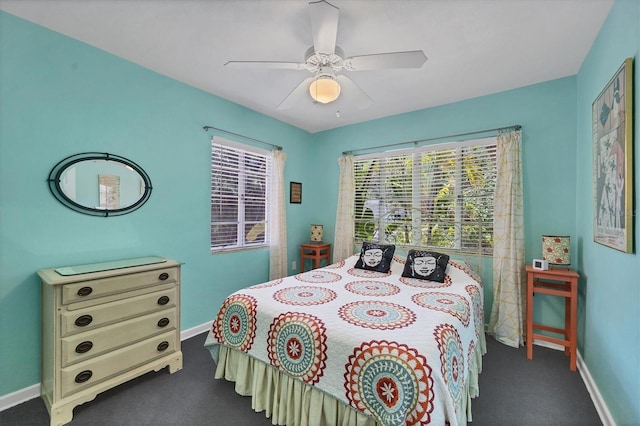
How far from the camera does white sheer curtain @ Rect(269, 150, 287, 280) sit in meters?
3.69

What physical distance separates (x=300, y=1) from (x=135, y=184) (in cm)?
196

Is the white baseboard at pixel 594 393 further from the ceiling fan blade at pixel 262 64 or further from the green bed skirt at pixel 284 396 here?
the ceiling fan blade at pixel 262 64

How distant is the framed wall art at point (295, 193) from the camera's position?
4.05 meters

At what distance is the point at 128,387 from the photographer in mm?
2039

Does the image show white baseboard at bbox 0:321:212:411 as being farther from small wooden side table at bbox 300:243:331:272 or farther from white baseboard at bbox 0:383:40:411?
small wooden side table at bbox 300:243:331:272

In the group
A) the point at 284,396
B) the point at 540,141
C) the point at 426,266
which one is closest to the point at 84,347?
the point at 284,396

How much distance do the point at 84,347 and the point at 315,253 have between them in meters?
2.68

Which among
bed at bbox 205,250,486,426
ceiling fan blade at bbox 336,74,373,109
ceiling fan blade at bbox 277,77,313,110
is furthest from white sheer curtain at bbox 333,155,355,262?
ceiling fan blade at bbox 277,77,313,110

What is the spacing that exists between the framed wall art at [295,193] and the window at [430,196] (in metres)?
0.86

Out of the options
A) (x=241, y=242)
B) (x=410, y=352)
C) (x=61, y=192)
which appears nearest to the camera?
(x=410, y=352)

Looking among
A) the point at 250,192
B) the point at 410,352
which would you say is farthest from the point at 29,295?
the point at 410,352

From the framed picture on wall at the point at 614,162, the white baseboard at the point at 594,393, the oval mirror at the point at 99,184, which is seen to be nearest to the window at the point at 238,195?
the oval mirror at the point at 99,184

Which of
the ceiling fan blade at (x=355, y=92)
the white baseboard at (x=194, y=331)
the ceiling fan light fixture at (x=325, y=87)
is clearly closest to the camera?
the ceiling fan light fixture at (x=325, y=87)

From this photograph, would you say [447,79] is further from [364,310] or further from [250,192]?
[250,192]
